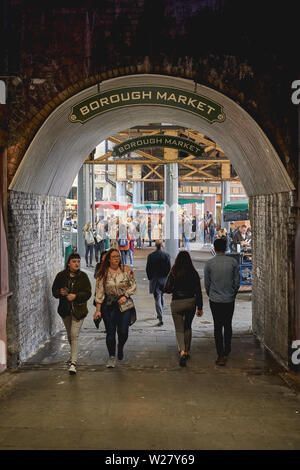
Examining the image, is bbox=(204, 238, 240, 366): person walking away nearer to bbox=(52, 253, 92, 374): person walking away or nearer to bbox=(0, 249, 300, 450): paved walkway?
bbox=(0, 249, 300, 450): paved walkway

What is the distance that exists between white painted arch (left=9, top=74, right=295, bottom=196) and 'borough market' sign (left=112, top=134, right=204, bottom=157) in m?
0.41

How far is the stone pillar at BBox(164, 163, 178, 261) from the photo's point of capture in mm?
22750

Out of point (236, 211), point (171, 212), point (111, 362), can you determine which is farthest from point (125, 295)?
point (171, 212)

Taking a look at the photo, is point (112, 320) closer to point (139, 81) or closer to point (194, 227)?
point (139, 81)

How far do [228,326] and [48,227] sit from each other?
3728mm

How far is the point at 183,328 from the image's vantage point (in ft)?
26.9

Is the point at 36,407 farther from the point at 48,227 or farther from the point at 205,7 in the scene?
the point at 205,7

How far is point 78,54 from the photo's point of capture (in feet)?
25.5

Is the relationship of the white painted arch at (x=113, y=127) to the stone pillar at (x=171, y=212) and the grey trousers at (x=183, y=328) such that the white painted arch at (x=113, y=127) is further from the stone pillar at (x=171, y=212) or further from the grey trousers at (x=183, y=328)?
the stone pillar at (x=171, y=212)

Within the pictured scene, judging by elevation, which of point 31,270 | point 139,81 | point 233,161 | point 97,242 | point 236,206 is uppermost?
point 139,81

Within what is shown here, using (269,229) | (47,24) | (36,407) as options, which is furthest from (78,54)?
(36,407)

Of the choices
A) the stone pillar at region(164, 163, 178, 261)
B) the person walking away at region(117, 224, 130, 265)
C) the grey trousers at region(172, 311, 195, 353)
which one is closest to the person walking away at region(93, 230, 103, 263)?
the person walking away at region(117, 224, 130, 265)

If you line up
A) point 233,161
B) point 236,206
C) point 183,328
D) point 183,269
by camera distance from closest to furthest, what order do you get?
point 183,269
point 183,328
point 233,161
point 236,206

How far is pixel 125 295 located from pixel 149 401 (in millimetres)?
1865
